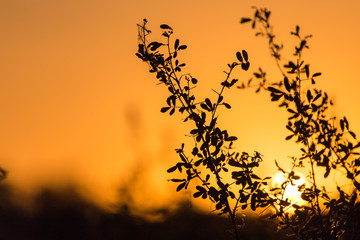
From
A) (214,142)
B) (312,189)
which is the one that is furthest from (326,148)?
(214,142)

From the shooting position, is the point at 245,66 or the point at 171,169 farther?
the point at 245,66

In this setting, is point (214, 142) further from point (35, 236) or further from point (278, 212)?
point (35, 236)

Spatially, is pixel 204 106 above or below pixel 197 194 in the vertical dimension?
above

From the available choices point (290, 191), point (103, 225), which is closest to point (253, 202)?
point (290, 191)

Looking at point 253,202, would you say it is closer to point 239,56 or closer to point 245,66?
point 245,66

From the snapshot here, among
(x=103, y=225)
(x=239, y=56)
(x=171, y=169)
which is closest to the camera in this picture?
(x=171, y=169)

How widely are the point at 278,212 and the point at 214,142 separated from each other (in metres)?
1.53

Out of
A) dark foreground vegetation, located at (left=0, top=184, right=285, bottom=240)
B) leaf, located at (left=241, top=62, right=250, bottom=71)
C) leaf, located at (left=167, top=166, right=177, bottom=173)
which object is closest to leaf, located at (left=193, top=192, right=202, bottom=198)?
leaf, located at (left=167, top=166, right=177, bottom=173)

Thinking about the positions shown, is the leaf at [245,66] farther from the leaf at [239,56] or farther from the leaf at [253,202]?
the leaf at [253,202]

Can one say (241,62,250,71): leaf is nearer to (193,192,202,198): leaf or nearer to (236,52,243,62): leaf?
(236,52,243,62): leaf

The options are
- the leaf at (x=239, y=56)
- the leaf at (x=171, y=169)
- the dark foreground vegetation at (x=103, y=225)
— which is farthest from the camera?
the dark foreground vegetation at (x=103, y=225)

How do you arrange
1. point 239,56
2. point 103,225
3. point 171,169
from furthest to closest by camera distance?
1. point 103,225
2. point 239,56
3. point 171,169

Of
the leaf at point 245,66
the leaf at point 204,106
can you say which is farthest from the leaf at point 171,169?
the leaf at point 245,66

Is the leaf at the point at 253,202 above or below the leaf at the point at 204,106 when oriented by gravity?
below
